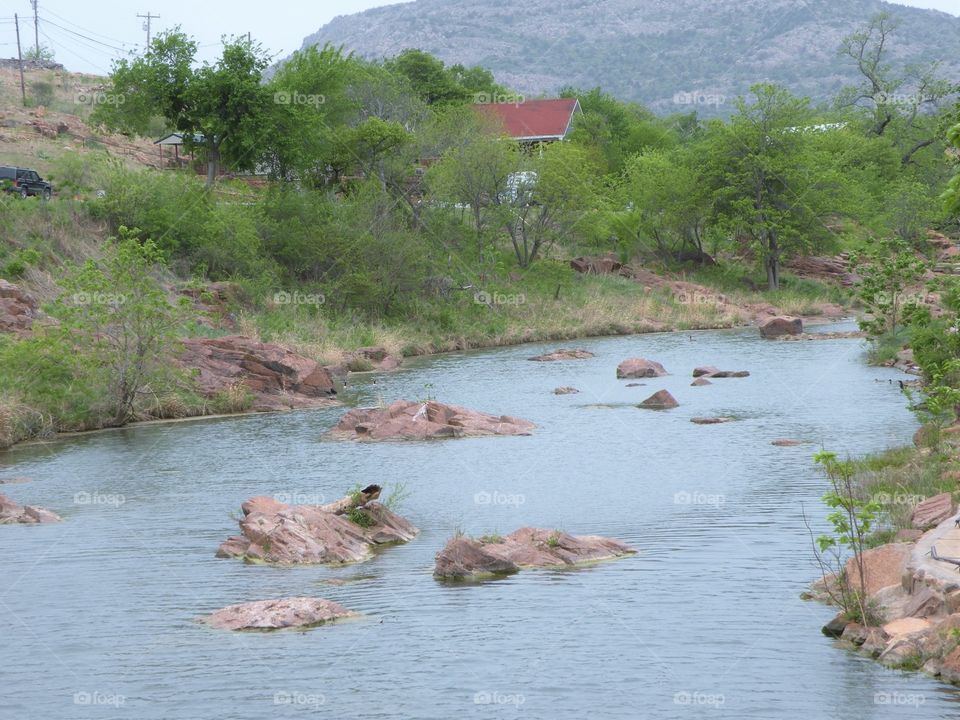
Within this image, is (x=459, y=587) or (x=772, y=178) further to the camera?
(x=772, y=178)

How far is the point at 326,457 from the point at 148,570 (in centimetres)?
1026

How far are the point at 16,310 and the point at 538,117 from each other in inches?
2701

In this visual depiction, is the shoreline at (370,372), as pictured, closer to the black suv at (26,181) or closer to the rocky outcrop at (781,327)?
the rocky outcrop at (781,327)

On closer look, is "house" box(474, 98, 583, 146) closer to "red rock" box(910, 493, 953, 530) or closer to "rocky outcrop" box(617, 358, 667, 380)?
"rocky outcrop" box(617, 358, 667, 380)

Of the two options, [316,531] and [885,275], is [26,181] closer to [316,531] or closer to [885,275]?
[885,275]

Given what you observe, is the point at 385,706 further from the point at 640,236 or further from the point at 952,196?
the point at 640,236

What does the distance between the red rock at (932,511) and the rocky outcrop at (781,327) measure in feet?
130

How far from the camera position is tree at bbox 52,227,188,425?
33.6m

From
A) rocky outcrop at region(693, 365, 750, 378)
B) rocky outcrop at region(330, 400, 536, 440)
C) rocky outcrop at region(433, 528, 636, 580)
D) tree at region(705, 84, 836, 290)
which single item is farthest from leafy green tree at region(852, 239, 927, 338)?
tree at region(705, 84, 836, 290)

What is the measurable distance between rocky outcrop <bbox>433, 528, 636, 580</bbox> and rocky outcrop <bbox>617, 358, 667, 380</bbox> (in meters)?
23.9

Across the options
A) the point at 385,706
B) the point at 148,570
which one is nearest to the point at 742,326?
the point at 148,570

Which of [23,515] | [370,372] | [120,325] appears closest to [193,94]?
[370,372]

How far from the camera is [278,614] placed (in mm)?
14891

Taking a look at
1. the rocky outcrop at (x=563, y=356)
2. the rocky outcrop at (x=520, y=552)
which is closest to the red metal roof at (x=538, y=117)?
the rocky outcrop at (x=563, y=356)
